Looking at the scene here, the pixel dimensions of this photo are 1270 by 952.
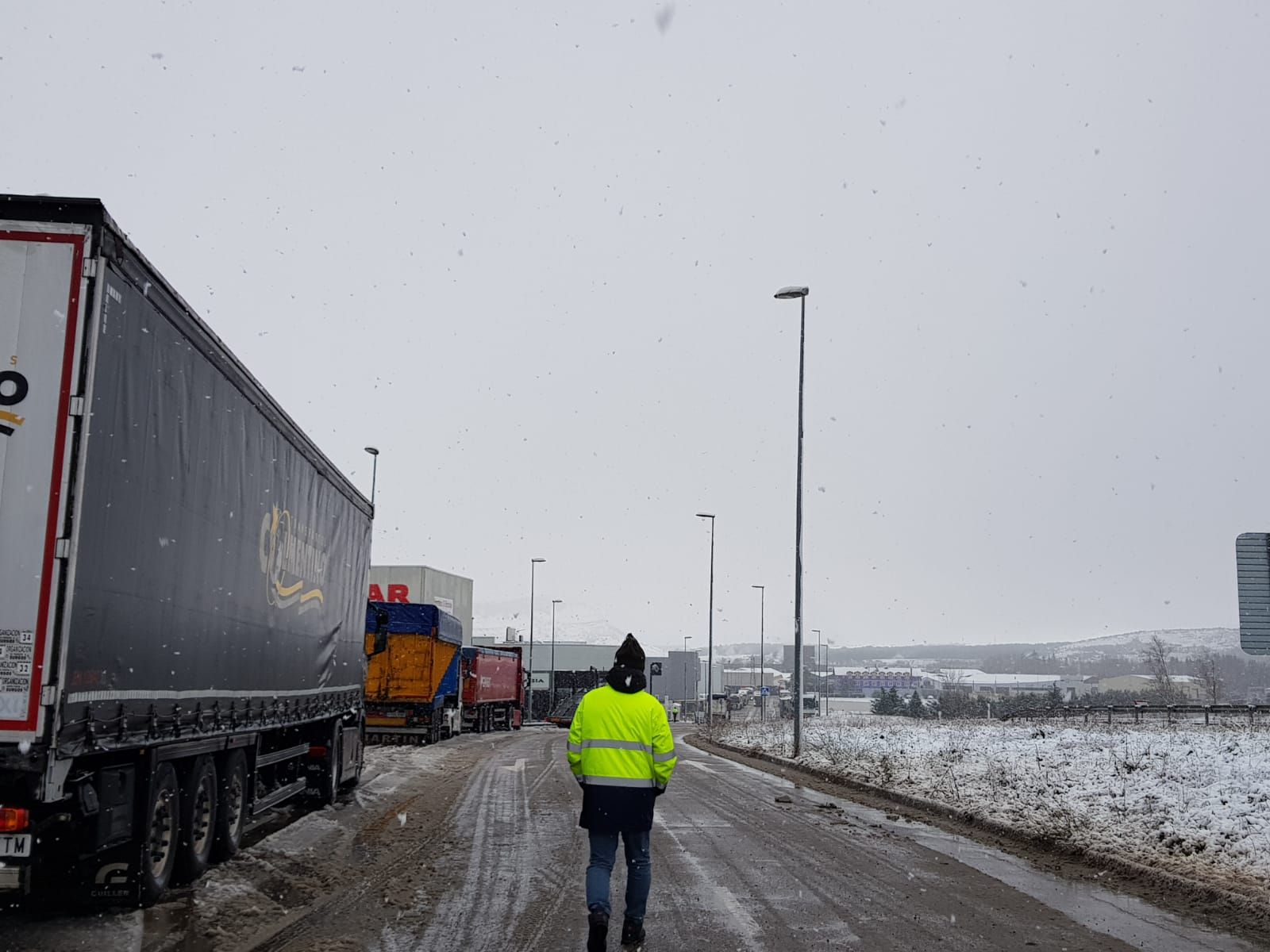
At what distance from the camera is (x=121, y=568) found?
6.75m

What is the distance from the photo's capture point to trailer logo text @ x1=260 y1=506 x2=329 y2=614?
10.4m

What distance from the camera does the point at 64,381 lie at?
6.22 meters

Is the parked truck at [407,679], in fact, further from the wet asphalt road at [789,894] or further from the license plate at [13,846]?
the license plate at [13,846]

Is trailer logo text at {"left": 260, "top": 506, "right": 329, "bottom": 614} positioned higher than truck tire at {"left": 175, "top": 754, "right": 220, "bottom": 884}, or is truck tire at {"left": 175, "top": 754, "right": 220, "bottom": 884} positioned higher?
trailer logo text at {"left": 260, "top": 506, "right": 329, "bottom": 614}

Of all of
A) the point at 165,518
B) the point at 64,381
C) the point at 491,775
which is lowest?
the point at 491,775

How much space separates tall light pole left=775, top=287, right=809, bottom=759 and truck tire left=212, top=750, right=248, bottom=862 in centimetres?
1552

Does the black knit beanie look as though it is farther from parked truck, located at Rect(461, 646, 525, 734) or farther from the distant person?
parked truck, located at Rect(461, 646, 525, 734)

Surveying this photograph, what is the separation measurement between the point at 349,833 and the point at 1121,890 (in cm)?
774

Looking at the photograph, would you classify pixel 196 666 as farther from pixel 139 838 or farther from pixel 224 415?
pixel 224 415

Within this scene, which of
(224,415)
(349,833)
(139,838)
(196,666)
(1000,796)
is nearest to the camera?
(139,838)

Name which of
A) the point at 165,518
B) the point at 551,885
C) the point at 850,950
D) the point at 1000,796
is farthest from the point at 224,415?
the point at 1000,796

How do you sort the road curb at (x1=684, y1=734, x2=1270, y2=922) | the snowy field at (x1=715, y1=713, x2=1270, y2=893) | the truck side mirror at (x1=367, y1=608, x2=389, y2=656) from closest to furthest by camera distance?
the road curb at (x1=684, y1=734, x2=1270, y2=922)
the snowy field at (x1=715, y1=713, x2=1270, y2=893)
the truck side mirror at (x1=367, y1=608, x2=389, y2=656)

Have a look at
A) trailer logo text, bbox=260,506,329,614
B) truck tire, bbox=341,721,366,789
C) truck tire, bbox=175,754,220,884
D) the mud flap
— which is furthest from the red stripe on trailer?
truck tire, bbox=341,721,366,789

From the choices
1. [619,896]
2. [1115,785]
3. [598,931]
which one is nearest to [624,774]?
[598,931]
